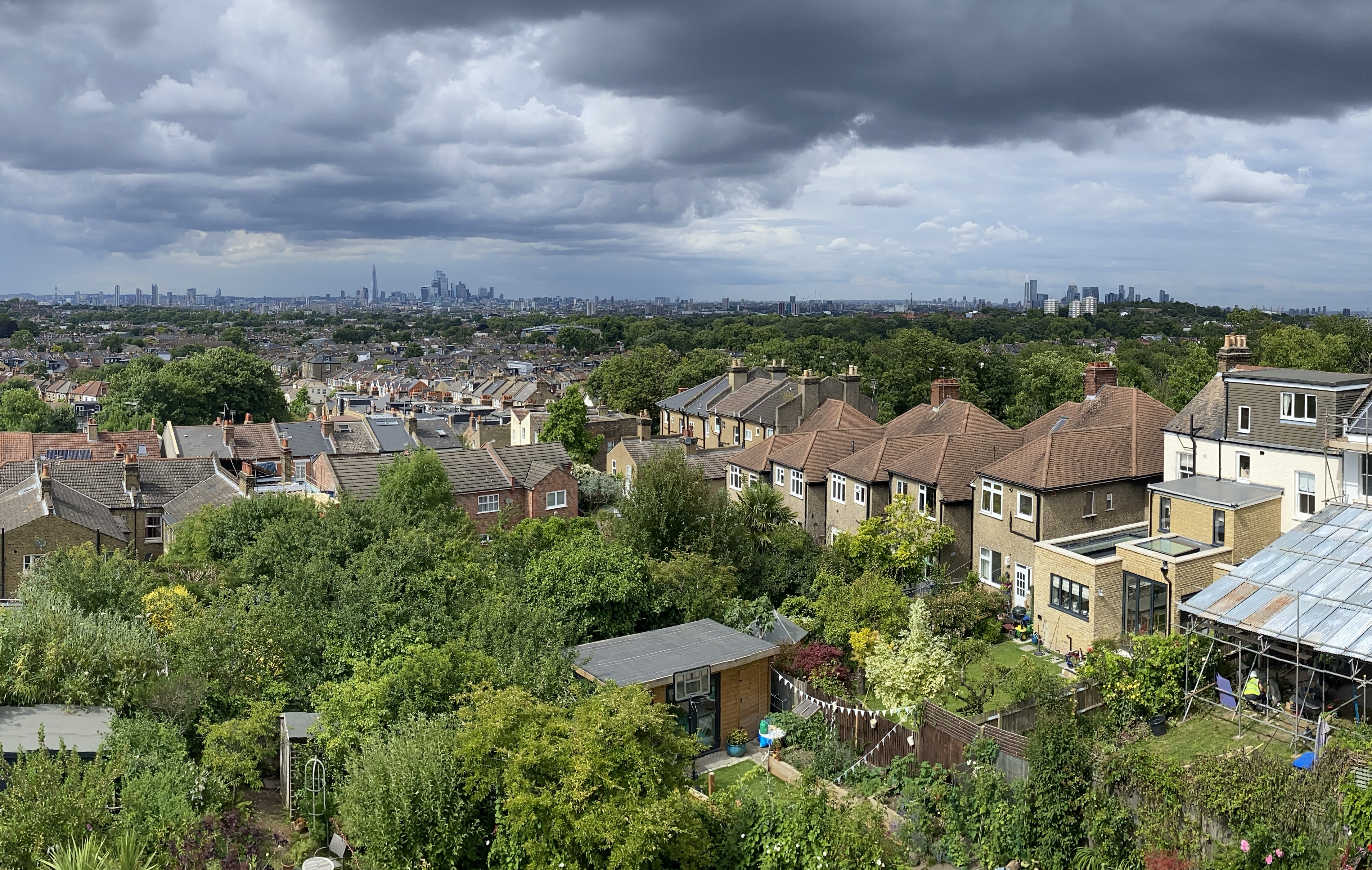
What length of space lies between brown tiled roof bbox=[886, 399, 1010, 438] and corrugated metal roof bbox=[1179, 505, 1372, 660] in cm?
1755

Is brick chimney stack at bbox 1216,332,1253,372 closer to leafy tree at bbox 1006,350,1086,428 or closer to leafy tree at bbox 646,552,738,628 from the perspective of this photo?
leafy tree at bbox 646,552,738,628

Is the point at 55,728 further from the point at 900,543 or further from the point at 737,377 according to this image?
the point at 737,377

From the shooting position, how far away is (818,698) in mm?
24688

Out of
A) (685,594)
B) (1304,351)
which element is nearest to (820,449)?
(685,594)

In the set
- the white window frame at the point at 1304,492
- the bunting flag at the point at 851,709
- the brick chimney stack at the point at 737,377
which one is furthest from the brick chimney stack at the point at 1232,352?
the brick chimney stack at the point at 737,377

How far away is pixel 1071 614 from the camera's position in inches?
1171

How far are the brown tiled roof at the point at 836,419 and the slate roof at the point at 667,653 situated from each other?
24459mm

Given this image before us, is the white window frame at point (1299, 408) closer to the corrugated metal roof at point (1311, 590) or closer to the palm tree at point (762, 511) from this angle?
the corrugated metal roof at point (1311, 590)

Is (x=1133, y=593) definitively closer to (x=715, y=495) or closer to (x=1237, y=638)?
(x=1237, y=638)

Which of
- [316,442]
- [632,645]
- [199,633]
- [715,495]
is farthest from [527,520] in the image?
[316,442]

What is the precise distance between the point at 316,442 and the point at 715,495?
43780 mm

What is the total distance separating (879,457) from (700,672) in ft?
62.7

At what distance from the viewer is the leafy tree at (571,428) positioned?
209 feet

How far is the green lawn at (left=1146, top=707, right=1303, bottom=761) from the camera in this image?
21.1 m
